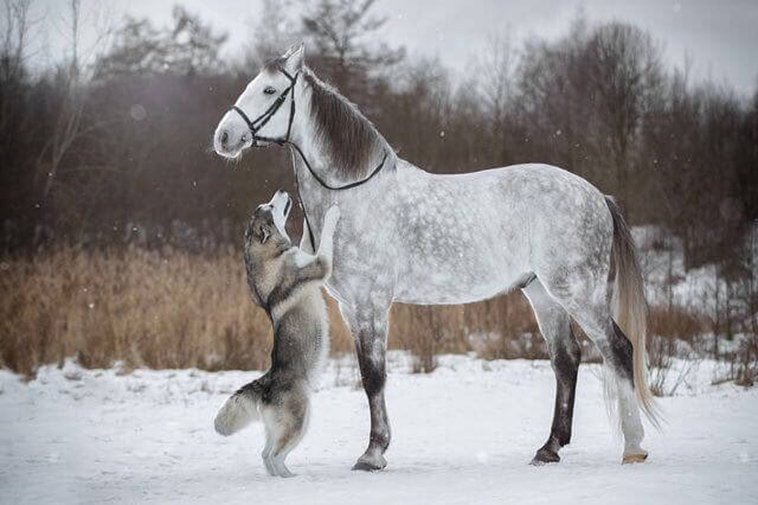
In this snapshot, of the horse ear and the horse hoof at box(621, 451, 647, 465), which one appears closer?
the horse hoof at box(621, 451, 647, 465)

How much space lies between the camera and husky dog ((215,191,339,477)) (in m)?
4.50

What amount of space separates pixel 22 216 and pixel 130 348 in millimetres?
9550

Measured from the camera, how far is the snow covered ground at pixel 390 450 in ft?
13.1

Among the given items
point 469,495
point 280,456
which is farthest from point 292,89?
point 469,495

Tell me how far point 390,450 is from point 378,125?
540 inches

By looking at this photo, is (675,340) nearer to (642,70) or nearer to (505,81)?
(642,70)

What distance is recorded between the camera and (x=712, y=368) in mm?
8789

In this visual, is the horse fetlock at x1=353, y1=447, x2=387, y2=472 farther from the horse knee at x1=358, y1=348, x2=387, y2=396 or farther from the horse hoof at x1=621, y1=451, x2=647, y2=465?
the horse hoof at x1=621, y1=451, x2=647, y2=465

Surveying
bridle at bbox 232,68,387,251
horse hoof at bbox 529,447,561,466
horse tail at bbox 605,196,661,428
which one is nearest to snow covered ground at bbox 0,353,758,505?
horse hoof at bbox 529,447,561,466

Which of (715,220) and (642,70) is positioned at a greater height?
(642,70)

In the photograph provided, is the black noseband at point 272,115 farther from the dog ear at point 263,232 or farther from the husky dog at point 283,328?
the dog ear at point 263,232

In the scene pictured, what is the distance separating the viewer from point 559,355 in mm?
5328

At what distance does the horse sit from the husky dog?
186 millimetres

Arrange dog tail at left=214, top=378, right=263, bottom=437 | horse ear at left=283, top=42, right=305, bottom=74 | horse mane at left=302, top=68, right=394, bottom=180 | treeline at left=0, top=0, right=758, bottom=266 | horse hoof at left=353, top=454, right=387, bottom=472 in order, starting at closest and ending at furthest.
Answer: dog tail at left=214, top=378, right=263, bottom=437, horse hoof at left=353, top=454, right=387, bottom=472, horse ear at left=283, top=42, right=305, bottom=74, horse mane at left=302, top=68, right=394, bottom=180, treeline at left=0, top=0, right=758, bottom=266
